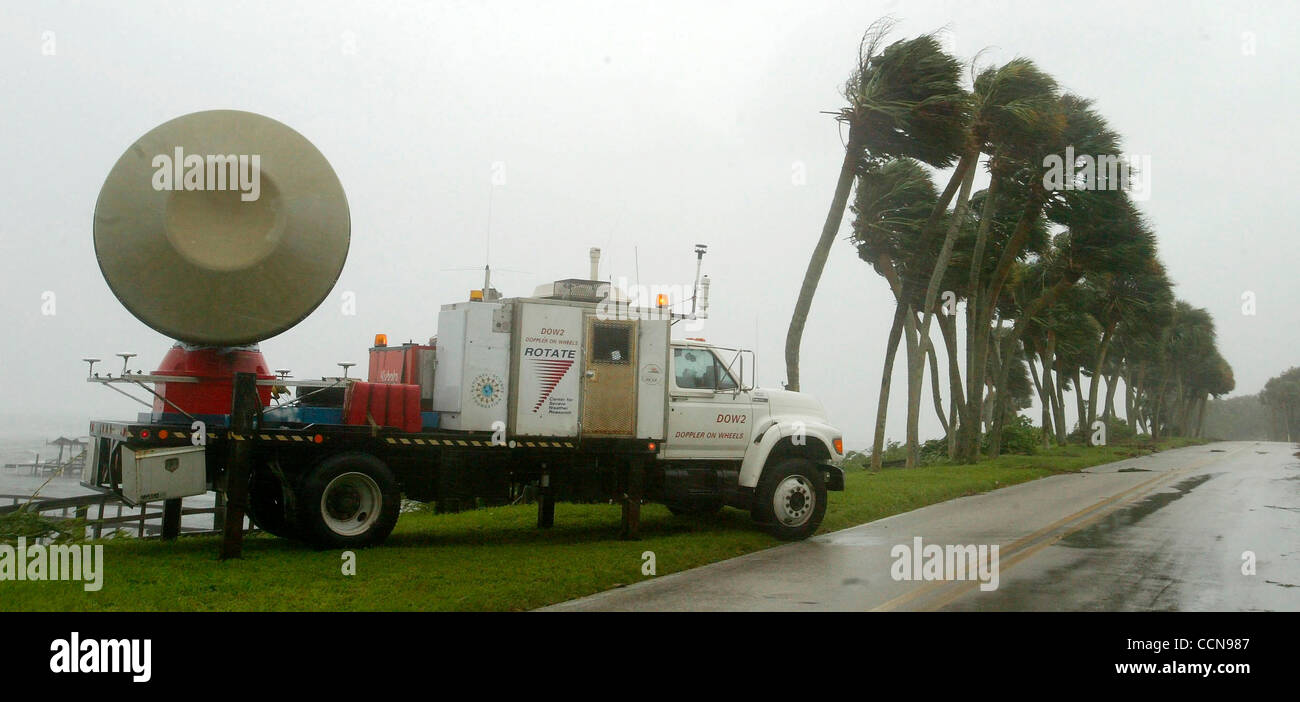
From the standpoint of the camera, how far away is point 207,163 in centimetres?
993

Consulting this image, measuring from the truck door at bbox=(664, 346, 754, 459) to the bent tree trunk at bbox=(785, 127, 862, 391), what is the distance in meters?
5.98

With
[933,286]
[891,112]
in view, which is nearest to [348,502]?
[891,112]

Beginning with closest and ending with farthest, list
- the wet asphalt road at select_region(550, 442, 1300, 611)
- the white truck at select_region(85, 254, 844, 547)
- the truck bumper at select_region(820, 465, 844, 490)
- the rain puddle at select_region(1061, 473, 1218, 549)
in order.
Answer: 1. the wet asphalt road at select_region(550, 442, 1300, 611)
2. the white truck at select_region(85, 254, 844, 547)
3. the rain puddle at select_region(1061, 473, 1218, 549)
4. the truck bumper at select_region(820, 465, 844, 490)

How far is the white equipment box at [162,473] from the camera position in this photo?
977cm

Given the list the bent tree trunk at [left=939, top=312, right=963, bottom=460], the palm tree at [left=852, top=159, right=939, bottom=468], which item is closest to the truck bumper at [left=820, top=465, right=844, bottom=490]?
the palm tree at [left=852, top=159, right=939, bottom=468]

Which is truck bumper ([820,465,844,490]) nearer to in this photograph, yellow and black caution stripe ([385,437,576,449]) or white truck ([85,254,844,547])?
white truck ([85,254,844,547])

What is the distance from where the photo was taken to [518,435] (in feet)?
39.1


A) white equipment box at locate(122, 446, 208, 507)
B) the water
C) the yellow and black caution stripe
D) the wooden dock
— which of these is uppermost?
the yellow and black caution stripe

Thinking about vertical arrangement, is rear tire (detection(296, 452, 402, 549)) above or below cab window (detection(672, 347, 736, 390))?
below

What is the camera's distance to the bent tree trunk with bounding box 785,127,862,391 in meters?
19.5

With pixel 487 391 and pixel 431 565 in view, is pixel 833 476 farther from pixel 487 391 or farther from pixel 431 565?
pixel 431 565
